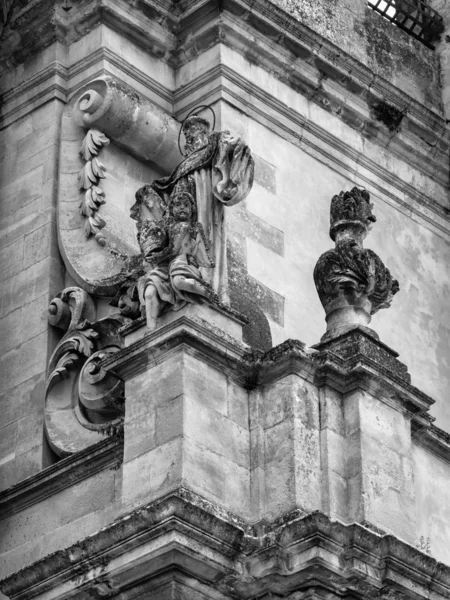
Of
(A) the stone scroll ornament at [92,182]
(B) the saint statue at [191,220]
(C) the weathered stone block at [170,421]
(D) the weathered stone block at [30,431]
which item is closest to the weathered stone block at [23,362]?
(D) the weathered stone block at [30,431]

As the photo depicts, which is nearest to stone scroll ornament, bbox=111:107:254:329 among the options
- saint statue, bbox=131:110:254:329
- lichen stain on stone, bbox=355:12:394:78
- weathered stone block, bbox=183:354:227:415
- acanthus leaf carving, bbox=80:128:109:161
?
saint statue, bbox=131:110:254:329

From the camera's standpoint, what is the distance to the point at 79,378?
1778cm

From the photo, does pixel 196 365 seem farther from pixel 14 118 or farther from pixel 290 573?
pixel 14 118

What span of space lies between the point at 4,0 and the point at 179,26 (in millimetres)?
1595

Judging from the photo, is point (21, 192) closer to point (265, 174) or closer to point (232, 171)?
point (265, 174)

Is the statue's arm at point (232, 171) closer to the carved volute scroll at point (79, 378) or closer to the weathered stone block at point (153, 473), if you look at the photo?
the carved volute scroll at point (79, 378)

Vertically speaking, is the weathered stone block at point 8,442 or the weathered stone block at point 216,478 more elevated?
the weathered stone block at point 8,442

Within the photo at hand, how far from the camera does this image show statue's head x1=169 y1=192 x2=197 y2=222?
55.8 ft

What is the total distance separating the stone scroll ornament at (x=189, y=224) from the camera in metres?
16.6

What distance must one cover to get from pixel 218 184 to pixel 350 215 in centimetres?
106

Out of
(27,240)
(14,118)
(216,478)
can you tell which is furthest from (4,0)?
(216,478)

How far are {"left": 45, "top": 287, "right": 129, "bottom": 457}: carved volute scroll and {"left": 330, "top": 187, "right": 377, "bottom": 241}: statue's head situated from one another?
70.1 inches

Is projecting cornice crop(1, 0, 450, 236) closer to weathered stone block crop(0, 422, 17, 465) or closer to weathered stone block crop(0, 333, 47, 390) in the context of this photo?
weathered stone block crop(0, 333, 47, 390)

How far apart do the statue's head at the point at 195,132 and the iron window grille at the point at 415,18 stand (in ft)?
16.8
